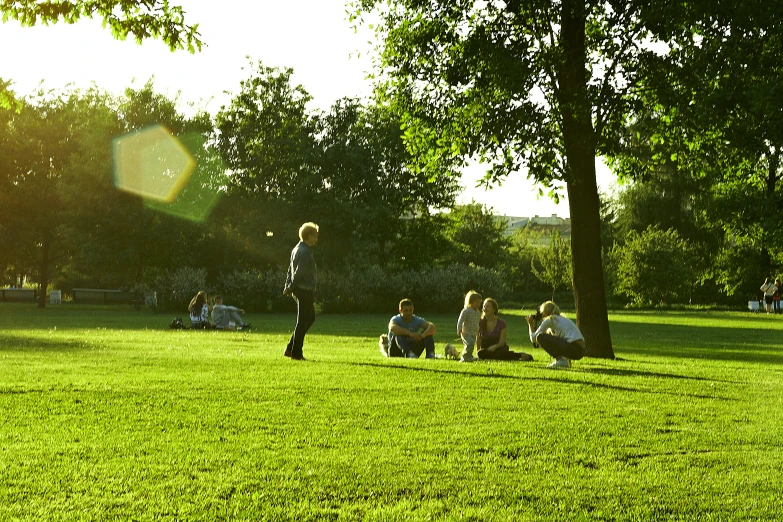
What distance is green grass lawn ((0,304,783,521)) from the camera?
5609 millimetres

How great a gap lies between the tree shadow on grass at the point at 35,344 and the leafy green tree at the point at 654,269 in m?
49.1

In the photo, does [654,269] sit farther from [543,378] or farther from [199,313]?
[543,378]

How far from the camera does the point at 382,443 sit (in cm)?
750

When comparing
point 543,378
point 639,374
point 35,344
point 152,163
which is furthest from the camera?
point 152,163

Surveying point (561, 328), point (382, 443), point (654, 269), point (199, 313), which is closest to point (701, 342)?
point (561, 328)

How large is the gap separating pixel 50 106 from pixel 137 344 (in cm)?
4254

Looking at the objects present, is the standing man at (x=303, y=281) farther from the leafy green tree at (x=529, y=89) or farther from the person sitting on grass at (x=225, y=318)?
the person sitting on grass at (x=225, y=318)

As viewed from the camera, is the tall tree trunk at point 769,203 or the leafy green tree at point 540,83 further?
the tall tree trunk at point 769,203

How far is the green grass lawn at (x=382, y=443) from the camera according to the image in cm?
561

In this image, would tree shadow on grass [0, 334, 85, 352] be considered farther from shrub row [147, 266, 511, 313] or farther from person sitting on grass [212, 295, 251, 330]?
shrub row [147, 266, 511, 313]

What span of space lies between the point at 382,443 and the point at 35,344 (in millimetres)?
14185

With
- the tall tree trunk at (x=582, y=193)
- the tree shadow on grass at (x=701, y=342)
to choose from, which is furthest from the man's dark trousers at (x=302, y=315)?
the tree shadow on grass at (x=701, y=342)

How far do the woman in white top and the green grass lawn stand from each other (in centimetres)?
118

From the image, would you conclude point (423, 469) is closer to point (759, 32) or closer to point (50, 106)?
point (759, 32)
